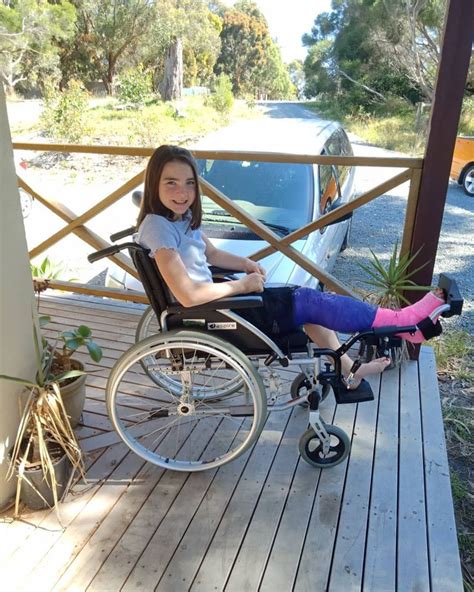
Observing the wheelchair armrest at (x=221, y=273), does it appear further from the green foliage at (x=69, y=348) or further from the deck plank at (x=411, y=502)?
the deck plank at (x=411, y=502)

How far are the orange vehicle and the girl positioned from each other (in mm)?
7030

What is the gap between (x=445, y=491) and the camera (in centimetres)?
172

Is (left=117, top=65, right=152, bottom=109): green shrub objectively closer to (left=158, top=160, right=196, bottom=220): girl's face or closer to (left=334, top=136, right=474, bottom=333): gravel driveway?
(left=334, top=136, right=474, bottom=333): gravel driveway

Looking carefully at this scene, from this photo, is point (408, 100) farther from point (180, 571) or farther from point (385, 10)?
point (180, 571)

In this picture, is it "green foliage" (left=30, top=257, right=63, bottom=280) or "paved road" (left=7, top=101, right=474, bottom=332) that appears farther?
"paved road" (left=7, top=101, right=474, bottom=332)

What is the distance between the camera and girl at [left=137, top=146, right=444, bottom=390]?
1593mm

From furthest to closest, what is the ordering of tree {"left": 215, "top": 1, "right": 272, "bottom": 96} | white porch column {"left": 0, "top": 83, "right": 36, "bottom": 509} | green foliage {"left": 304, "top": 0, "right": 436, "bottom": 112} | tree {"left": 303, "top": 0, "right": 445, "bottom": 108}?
tree {"left": 215, "top": 1, "right": 272, "bottom": 96} < green foliage {"left": 304, "top": 0, "right": 436, "bottom": 112} < tree {"left": 303, "top": 0, "right": 445, "bottom": 108} < white porch column {"left": 0, "top": 83, "right": 36, "bottom": 509}

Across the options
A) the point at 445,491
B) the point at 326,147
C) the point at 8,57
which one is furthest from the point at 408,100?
the point at 445,491

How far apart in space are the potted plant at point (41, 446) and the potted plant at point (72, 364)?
5.6 inches

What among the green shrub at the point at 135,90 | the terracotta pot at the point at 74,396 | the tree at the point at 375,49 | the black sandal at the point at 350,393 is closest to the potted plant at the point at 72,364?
the terracotta pot at the point at 74,396

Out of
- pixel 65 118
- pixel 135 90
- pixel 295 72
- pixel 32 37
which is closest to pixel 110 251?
pixel 65 118

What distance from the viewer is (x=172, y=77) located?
1661 centimetres

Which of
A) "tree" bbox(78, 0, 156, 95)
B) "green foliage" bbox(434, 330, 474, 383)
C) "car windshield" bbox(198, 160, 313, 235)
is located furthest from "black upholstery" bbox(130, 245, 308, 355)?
"tree" bbox(78, 0, 156, 95)

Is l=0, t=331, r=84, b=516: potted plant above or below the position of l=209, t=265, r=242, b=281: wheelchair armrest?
below
